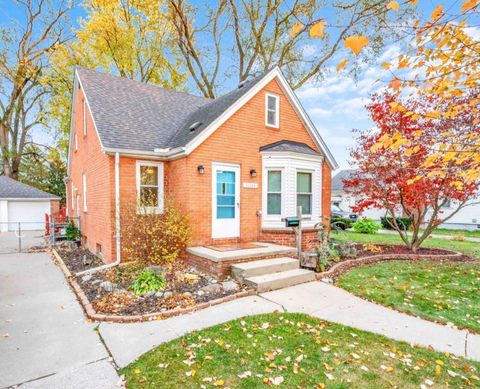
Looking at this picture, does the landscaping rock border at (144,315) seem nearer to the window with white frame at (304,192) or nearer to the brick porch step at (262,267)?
the brick porch step at (262,267)

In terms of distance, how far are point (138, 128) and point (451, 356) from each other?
9.86 metres

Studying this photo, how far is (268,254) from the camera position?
7.74 m

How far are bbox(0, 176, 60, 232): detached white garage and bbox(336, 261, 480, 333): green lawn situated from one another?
81.7 ft

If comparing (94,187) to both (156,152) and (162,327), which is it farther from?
(162,327)

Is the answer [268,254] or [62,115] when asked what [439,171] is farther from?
[62,115]

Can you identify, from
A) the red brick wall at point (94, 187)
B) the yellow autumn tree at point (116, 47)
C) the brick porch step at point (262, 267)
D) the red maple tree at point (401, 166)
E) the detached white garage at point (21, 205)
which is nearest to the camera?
the brick porch step at point (262, 267)

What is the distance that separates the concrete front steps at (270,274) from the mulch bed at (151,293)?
12.0 inches

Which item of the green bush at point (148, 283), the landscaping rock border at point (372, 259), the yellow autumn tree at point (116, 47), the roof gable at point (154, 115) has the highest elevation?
the yellow autumn tree at point (116, 47)

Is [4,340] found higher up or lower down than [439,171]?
lower down

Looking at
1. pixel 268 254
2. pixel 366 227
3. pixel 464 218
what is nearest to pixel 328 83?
pixel 366 227

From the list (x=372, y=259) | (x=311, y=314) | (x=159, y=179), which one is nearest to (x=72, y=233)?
(x=159, y=179)

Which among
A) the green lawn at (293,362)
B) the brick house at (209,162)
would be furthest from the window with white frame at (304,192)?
the green lawn at (293,362)

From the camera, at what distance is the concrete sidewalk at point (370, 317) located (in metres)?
4.19

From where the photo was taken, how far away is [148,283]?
6.13m
